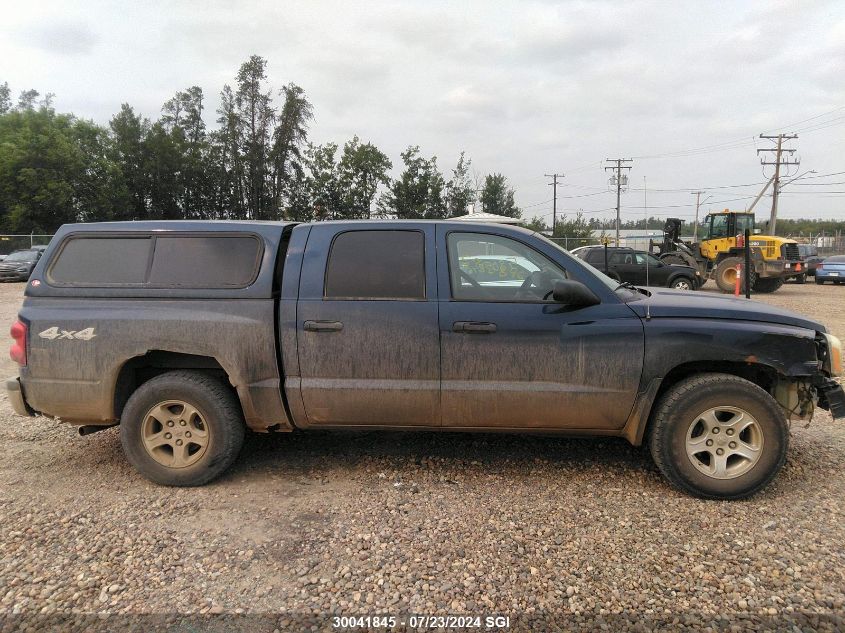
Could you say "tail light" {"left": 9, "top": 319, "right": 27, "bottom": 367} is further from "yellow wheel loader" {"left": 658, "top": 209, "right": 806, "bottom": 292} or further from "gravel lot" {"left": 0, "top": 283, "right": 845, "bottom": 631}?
"yellow wheel loader" {"left": 658, "top": 209, "right": 806, "bottom": 292}

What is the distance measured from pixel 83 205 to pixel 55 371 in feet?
155

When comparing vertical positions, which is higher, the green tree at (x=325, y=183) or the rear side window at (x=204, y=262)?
the green tree at (x=325, y=183)

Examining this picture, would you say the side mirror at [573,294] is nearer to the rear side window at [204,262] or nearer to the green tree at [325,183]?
the rear side window at [204,262]

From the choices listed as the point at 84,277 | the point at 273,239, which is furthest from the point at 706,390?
the point at 84,277

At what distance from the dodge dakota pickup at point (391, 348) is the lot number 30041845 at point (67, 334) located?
1 centimetres

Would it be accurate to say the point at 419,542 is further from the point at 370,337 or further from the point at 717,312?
the point at 717,312

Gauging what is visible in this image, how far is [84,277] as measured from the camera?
12.5 ft

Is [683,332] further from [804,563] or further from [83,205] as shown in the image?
[83,205]

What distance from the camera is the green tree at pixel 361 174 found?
43.0m

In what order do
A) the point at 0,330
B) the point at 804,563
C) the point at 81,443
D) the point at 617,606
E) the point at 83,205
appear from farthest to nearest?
the point at 83,205 → the point at 0,330 → the point at 81,443 → the point at 804,563 → the point at 617,606

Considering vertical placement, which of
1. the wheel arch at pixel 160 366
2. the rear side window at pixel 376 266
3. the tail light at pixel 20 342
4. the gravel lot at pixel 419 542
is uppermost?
the rear side window at pixel 376 266

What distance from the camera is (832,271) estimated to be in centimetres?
2341

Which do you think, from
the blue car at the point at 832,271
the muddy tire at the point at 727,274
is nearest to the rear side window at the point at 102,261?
the muddy tire at the point at 727,274

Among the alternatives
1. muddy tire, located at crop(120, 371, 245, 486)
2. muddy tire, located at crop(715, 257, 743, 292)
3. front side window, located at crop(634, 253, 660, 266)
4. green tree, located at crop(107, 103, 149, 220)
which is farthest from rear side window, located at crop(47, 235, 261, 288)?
green tree, located at crop(107, 103, 149, 220)
